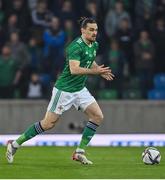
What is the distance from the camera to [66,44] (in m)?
19.0

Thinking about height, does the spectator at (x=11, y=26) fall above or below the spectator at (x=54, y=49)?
above

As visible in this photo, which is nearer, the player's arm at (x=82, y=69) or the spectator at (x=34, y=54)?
the player's arm at (x=82, y=69)

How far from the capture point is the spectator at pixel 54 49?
18875mm

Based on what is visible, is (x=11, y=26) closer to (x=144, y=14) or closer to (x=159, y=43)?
(x=144, y=14)

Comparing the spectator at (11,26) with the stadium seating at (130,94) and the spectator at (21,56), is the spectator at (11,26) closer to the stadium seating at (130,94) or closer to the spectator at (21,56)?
the spectator at (21,56)

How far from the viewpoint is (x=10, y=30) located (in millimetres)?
19047

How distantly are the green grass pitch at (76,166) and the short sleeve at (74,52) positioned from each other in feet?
5.16

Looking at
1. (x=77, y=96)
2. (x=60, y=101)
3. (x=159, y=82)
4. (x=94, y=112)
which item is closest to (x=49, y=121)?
(x=60, y=101)

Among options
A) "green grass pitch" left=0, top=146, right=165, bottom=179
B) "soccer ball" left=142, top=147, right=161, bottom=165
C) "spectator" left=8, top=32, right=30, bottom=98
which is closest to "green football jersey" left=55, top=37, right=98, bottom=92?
"green grass pitch" left=0, top=146, right=165, bottom=179

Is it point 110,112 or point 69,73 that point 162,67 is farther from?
point 69,73

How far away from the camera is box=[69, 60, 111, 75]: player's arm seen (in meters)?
11.1

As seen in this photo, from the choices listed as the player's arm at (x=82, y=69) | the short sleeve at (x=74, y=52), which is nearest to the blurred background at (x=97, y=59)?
the short sleeve at (x=74, y=52)

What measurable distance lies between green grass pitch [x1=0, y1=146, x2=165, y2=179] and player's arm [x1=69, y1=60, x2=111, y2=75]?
53.0 inches

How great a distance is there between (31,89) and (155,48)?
312 cm
